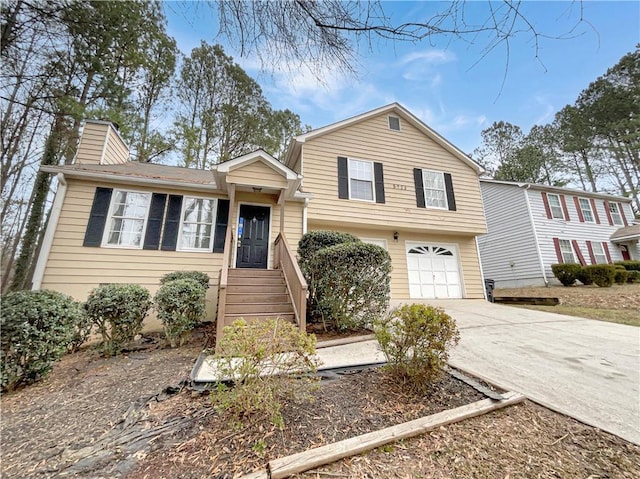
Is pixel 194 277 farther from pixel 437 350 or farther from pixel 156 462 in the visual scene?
pixel 437 350

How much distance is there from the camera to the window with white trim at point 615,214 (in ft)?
49.1

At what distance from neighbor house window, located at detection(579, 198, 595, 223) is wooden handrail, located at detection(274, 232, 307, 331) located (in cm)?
1780

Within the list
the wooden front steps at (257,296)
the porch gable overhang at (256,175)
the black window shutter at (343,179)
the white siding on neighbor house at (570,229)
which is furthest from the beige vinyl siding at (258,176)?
the white siding on neighbor house at (570,229)

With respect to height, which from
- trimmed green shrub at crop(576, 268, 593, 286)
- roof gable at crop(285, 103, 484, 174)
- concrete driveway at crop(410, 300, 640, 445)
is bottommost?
concrete driveway at crop(410, 300, 640, 445)

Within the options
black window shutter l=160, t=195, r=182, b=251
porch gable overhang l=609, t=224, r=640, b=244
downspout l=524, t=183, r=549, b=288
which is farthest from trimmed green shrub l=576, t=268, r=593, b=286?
black window shutter l=160, t=195, r=182, b=251

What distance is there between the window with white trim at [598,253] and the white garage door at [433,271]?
1035 centimetres

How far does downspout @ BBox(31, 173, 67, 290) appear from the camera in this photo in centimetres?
546

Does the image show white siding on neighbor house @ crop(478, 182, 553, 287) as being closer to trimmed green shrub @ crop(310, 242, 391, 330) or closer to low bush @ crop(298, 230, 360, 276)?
low bush @ crop(298, 230, 360, 276)

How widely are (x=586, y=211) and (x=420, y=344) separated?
18516mm

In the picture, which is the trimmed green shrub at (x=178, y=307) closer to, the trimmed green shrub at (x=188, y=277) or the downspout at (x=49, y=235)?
the trimmed green shrub at (x=188, y=277)

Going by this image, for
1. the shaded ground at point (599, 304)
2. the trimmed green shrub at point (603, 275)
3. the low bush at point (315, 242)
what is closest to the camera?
the low bush at point (315, 242)

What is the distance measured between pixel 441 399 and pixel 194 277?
5.12 m

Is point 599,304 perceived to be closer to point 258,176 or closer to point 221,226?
point 258,176

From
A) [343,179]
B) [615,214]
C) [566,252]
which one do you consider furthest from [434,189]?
[615,214]
